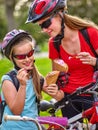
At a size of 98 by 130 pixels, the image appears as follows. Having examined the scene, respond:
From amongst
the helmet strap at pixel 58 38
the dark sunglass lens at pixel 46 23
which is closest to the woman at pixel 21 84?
the dark sunglass lens at pixel 46 23

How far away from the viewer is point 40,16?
530cm

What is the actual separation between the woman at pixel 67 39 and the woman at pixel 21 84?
27 cm

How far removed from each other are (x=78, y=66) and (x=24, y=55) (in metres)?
0.71

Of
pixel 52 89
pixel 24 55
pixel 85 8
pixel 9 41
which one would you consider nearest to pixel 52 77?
pixel 52 89

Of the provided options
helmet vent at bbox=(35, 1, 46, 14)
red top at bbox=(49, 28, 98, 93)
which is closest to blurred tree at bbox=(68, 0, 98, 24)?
red top at bbox=(49, 28, 98, 93)

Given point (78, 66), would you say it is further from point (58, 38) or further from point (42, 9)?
point (42, 9)

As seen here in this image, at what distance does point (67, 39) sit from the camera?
217 inches

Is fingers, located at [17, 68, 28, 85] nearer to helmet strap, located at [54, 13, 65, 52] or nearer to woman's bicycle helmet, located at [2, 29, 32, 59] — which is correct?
woman's bicycle helmet, located at [2, 29, 32, 59]

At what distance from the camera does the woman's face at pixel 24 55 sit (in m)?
4.97

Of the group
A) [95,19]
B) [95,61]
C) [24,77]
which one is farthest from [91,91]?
[95,19]

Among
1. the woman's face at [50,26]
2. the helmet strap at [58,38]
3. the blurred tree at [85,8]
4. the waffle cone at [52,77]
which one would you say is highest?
the woman's face at [50,26]

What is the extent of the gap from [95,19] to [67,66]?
41.7 meters

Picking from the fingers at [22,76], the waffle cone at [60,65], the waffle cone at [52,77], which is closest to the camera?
the fingers at [22,76]

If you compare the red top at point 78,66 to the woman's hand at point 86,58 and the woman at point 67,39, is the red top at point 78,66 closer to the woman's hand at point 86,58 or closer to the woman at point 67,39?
the woman at point 67,39
